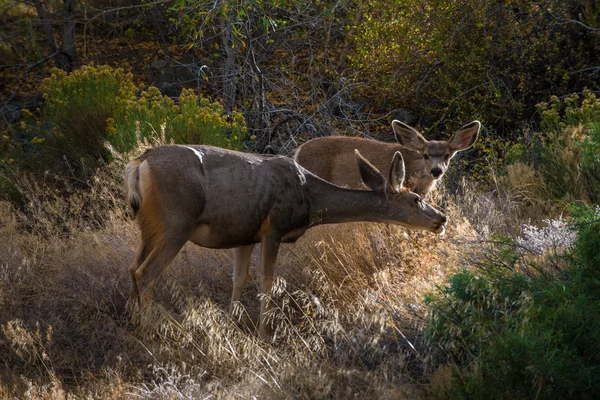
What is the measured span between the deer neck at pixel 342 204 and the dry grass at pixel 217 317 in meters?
0.46

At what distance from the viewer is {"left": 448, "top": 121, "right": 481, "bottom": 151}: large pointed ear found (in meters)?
9.65

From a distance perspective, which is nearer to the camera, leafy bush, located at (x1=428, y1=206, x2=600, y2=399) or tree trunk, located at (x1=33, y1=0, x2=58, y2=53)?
leafy bush, located at (x1=428, y1=206, x2=600, y2=399)

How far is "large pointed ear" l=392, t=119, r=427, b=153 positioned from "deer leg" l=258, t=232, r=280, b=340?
3338mm

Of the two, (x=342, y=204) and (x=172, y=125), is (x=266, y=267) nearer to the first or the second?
(x=342, y=204)

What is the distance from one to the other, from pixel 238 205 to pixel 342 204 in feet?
2.93

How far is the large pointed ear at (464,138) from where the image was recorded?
31.7 feet

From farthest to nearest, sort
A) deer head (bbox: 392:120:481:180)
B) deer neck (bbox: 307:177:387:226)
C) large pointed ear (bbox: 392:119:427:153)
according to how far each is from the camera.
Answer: large pointed ear (bbox: 392:119:427:153) → deer head (bbox: 392:120:481:180) → deer neck (bbox: 307:177:387:226)

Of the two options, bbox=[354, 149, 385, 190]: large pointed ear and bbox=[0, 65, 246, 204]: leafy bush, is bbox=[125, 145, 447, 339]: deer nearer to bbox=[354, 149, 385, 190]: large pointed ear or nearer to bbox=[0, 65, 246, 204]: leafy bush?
bbox=[354, 149, 385, 190]: large pointed ear

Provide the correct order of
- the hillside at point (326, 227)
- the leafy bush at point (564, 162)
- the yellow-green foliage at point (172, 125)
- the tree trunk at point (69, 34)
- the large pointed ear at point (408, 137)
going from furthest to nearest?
the tree trunk at point (69, 34) → the yellow-green foliage at point (172, 125) → the large pointed ear at point (408, 137) → the leafy bush at point (564, 162) → the hillside at point (326, 227)

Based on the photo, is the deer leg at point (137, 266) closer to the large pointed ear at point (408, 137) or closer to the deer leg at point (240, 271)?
the deer leg at point (240, 271)

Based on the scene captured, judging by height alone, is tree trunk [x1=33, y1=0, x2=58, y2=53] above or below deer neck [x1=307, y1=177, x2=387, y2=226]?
below

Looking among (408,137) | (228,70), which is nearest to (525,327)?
(408,137)

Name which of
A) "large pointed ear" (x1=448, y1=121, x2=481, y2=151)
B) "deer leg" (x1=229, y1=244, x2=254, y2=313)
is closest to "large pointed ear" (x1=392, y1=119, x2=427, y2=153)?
"large pointed ear" (x1=448, y1=121, x2=481, y2=151)

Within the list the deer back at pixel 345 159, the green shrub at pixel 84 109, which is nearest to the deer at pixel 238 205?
the deer back at pixel 345 159
